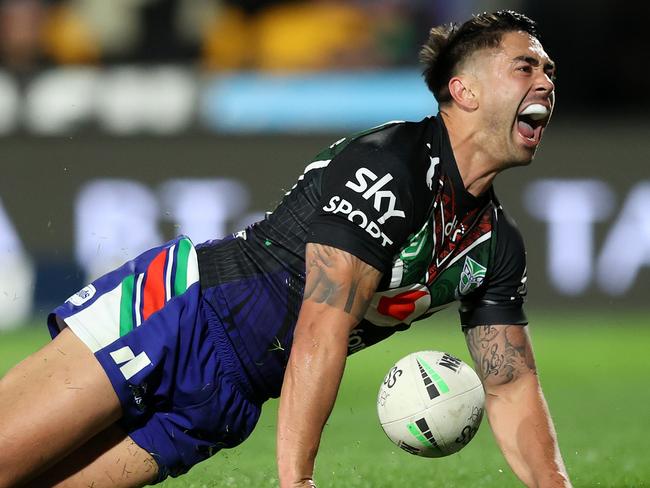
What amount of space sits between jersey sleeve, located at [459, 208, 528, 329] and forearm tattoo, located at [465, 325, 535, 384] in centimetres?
4

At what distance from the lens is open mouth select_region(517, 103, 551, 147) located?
478 cm

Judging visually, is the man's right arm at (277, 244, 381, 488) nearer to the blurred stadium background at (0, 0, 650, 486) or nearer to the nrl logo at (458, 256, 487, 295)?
the nrl logo at (458, 256, 487, 295)

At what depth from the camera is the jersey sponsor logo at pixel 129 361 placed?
459 centimetres

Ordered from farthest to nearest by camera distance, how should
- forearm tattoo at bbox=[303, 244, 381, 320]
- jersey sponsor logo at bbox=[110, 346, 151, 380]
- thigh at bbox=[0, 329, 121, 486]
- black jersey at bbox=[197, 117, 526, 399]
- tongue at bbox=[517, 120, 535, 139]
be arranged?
tongue at bbox=[517, 120, 535, 139], jersey sponsor logo at bbox=[110, 346, 151, 380], thigh at bbox=[0, 329, 121, 486], black jersey at bbox=[197, 117, 526, 399], forearm tattoo at bbox=[303, 244, 381, 320]

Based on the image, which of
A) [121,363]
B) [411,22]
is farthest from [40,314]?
[121,363]

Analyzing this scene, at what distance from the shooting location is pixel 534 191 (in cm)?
1370

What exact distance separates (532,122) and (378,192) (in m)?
0.90

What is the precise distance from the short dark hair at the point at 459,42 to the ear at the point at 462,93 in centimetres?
4

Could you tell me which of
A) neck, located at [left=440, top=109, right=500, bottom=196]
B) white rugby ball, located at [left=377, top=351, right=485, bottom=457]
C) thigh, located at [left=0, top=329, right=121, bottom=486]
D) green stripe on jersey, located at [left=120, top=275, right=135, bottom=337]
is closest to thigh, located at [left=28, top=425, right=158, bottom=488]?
thigh, located at [left=0, top=329, right=121, bottom=486]

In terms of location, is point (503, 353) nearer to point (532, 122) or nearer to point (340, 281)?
point (532, 122)

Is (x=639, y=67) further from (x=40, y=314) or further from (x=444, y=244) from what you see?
(x=444, y=244)

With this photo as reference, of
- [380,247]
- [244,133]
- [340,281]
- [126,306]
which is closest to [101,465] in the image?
[126,306]

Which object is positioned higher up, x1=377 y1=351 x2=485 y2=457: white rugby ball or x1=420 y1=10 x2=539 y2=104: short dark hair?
x1=420 y1=10 x2=539 y2=104: short dark hair

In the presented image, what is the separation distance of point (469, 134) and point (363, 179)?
0.60 m
